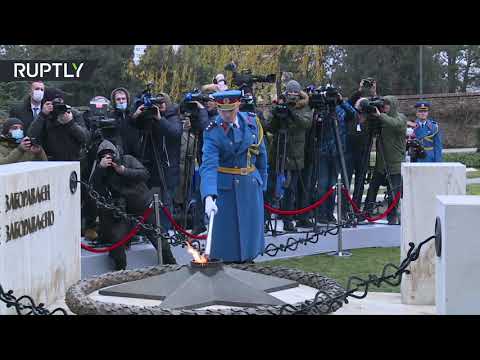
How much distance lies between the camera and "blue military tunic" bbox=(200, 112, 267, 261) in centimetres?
661

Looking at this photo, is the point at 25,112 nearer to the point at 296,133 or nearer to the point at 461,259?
the point at 296,133

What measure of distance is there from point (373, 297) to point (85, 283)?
220 cm

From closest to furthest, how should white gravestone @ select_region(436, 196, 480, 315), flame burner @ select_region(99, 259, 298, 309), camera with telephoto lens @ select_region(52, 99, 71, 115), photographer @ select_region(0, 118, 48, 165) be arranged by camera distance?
white gravestone @ select_region(436, 196, 480, 315)
flame burner @ select_region(99, 259, 298, 309)
photographer @ select_region(0, 118, 48, 165)
camera with telephoto lens @ select_region(52, 99, 71, 115)

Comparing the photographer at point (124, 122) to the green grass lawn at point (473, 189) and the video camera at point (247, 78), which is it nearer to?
the video camera at point (247, 78)

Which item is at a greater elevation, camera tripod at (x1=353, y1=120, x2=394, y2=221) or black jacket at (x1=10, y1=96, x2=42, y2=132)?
black jacket at (x1=10, y1=96, x2=42, y2=132)

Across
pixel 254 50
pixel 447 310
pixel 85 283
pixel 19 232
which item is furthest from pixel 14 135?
pixel 254 50

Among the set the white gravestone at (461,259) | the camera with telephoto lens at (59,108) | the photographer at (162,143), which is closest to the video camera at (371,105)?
the photographer at (162,143)

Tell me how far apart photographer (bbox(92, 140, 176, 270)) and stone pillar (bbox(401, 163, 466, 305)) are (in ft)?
9.45

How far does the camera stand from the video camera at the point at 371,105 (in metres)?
10.5

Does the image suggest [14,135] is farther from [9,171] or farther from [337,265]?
[337,265]

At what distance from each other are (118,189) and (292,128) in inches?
116

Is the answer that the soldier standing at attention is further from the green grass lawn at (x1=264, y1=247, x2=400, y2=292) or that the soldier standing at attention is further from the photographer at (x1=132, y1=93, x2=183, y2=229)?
the photographer at (x1=132, y1=93, x2=183, y2=229)

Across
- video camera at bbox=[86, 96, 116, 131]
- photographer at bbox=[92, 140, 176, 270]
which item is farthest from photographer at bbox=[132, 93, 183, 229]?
photographer at bbox=[92, 140, 176, 270]

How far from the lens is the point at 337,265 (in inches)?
372
